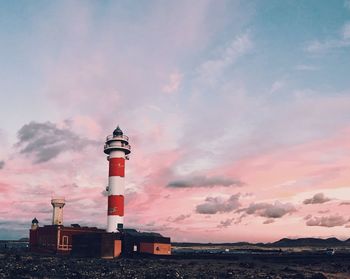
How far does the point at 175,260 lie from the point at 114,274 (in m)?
14.5

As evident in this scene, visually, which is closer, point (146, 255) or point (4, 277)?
point (4, 277)

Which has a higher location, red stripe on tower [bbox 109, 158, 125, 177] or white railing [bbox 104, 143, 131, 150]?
white railing [bbox 104, 143, 131, 150]

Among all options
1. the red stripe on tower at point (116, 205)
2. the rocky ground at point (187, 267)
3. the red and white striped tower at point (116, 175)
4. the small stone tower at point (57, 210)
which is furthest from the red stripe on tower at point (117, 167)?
the rocky ground at point (187, 267)

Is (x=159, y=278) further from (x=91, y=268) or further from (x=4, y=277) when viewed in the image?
(x=4, y=277)

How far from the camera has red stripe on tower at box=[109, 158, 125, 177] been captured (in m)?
77.6

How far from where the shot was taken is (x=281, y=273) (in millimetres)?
50219

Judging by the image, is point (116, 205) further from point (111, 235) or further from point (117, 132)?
point (117, 132)

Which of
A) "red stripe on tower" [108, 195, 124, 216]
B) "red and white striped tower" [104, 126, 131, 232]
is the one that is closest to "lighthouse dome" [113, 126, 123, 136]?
"red and white striped tower" [104, 126, 131, 232]

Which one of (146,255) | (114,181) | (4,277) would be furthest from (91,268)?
(114,181)

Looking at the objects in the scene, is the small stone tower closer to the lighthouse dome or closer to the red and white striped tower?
the red and white striped tower

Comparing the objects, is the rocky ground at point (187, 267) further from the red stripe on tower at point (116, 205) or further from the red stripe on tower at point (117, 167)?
the red stripe on tower at point (117, 167)

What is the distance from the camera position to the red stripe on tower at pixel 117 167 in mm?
77562

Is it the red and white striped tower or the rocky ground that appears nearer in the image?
the rocky ground

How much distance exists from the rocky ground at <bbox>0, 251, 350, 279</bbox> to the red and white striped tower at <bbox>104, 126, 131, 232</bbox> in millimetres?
11957
